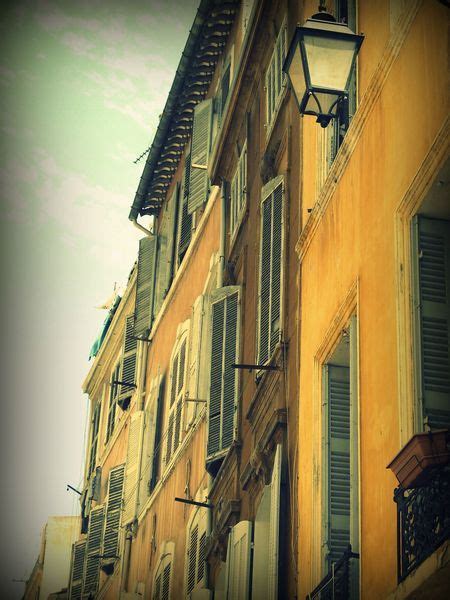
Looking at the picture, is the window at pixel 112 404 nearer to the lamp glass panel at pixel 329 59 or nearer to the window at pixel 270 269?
the window at pixel 270 269

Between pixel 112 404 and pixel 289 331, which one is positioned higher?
pixel 112 404

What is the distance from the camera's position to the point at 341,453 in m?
12.0

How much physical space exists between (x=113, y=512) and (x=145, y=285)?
4.44m

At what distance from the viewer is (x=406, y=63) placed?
10961 mm

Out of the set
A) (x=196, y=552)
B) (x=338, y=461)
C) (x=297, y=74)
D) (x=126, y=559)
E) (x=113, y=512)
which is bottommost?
(x=338, y=461)

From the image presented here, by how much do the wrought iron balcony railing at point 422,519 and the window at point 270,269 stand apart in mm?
5470

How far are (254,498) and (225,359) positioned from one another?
3077 mm

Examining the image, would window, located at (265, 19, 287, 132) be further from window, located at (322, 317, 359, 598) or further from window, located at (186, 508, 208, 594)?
window, located at (322, 317, 359, 598)

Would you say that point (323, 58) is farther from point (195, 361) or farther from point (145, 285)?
point (145, 285)

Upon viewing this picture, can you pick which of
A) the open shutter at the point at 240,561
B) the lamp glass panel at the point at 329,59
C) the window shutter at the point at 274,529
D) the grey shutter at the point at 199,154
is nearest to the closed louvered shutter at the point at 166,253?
the grey shutter at the point at 199,154

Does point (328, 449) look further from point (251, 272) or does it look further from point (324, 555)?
point (251, 272)

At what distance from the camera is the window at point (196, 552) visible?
17703 mm

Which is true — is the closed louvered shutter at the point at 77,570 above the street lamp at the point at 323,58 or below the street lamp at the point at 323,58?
above

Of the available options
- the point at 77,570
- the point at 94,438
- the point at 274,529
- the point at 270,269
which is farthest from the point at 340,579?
the point at 94,438
